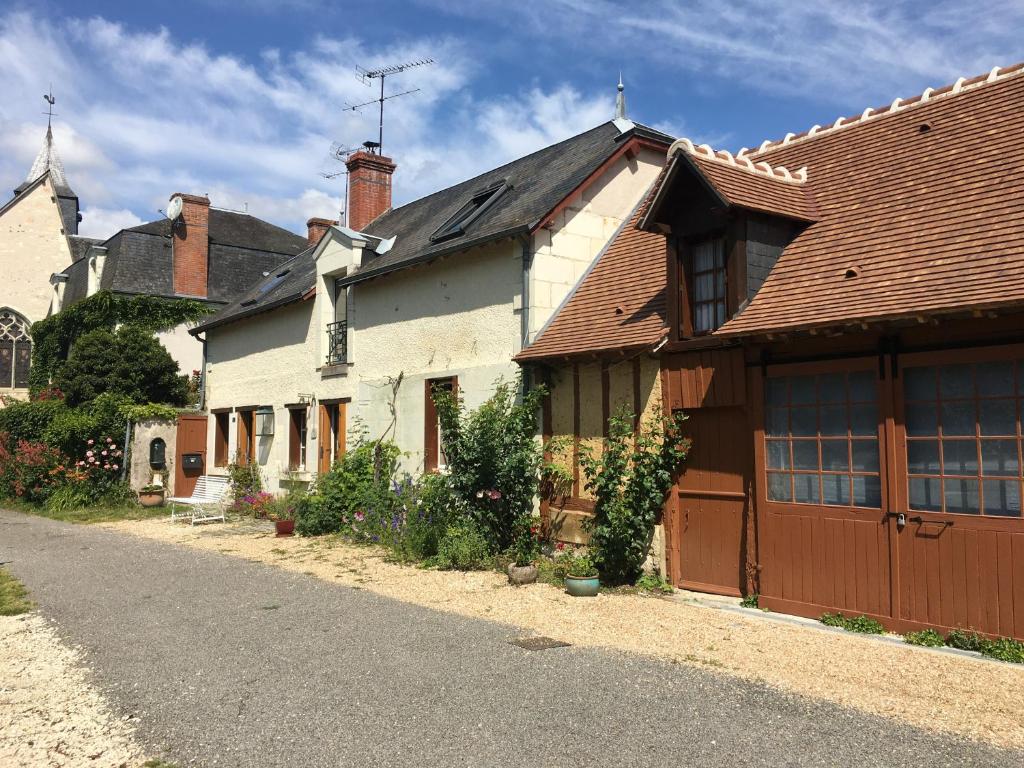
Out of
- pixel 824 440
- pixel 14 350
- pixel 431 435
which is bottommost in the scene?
pixel 824 440

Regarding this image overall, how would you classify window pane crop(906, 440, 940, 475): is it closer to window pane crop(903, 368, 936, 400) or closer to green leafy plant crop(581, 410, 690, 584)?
window pane crop(903, 368, 936, 400)

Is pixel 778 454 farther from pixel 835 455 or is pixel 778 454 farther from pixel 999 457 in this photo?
pixel 999 457

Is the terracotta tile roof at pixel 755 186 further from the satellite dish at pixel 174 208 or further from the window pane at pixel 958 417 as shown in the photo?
the satellite dish at pixel 174 208

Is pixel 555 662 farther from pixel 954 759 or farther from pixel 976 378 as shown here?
pixel 976 378

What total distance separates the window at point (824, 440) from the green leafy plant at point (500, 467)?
3.29 m

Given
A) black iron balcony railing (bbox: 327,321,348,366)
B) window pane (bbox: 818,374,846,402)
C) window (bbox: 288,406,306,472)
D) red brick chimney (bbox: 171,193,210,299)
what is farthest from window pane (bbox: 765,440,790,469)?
red brick chimney (bbox: 171,193,210,299)

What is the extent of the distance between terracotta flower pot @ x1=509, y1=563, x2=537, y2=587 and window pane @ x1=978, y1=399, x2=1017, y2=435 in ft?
15.6

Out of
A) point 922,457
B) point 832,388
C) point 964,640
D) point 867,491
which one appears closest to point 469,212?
point 832,388

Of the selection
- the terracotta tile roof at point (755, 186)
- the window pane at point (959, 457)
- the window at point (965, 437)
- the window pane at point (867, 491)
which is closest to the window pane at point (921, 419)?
the window at point (965, 437)

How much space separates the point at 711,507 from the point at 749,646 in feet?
7.00

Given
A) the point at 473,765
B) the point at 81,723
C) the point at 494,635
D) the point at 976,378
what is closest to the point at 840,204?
the point at 976,378

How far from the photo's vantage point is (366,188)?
19922mm

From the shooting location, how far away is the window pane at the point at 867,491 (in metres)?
7.02

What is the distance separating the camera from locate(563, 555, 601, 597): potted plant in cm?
849
